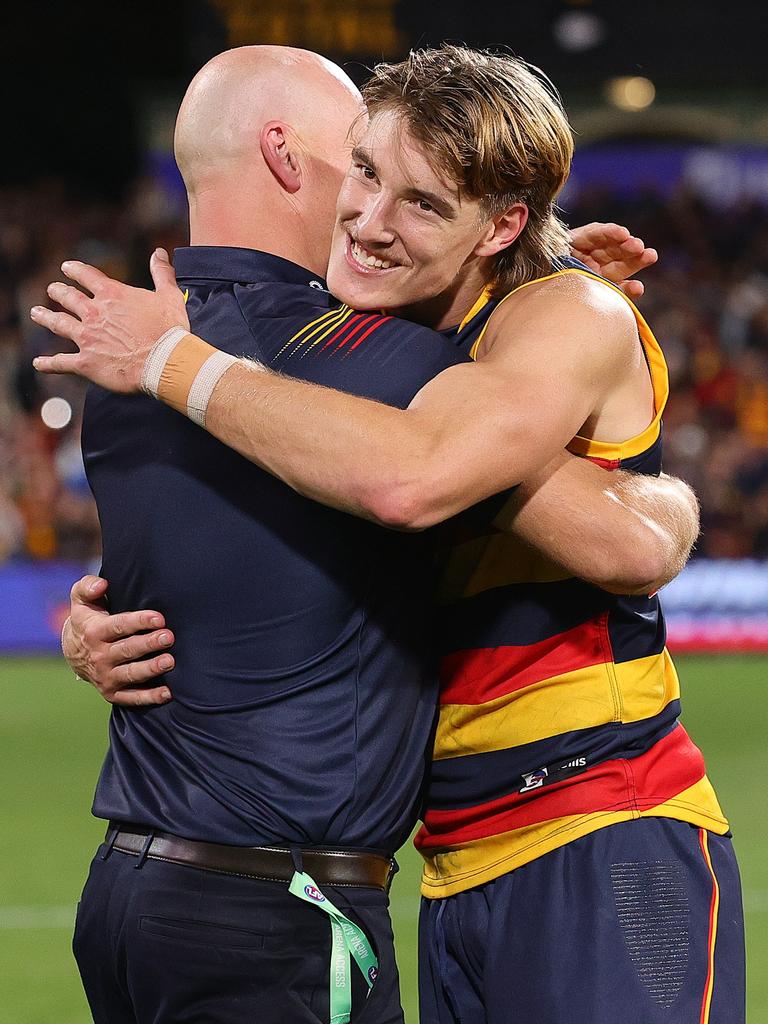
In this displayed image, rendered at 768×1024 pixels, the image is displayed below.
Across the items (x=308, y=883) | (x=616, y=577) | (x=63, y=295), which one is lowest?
(x=308, y=883)

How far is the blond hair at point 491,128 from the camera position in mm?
2521

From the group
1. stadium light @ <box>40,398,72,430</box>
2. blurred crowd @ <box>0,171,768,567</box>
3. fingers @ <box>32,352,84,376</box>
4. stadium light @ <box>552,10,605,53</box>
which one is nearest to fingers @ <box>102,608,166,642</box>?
fingers @ <box>32,352,84,376</box>

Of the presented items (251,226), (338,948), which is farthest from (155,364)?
(338,948)

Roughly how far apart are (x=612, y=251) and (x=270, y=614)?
137 cm

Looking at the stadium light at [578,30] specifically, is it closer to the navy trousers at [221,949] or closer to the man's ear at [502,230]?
the man's ear at [502,230]

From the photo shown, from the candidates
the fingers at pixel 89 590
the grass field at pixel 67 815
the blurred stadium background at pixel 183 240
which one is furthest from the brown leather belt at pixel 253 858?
the grass field at pixel 67 815

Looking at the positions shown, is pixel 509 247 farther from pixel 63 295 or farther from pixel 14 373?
pixel 14 373

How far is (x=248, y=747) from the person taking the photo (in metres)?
2.47

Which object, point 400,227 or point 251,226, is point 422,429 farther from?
point 251,226

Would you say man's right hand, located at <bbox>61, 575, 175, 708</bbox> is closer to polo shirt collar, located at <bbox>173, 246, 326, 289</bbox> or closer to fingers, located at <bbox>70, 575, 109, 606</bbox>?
fingers, located at <bbox>70, 575, 109, 606</bbox>

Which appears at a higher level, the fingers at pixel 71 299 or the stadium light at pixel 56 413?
Result: the fingers at pixel 71 299

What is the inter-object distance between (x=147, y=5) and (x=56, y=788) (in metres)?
13.6

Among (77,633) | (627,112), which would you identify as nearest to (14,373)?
(627,112)

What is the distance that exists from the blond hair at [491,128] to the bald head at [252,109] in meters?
0.14
